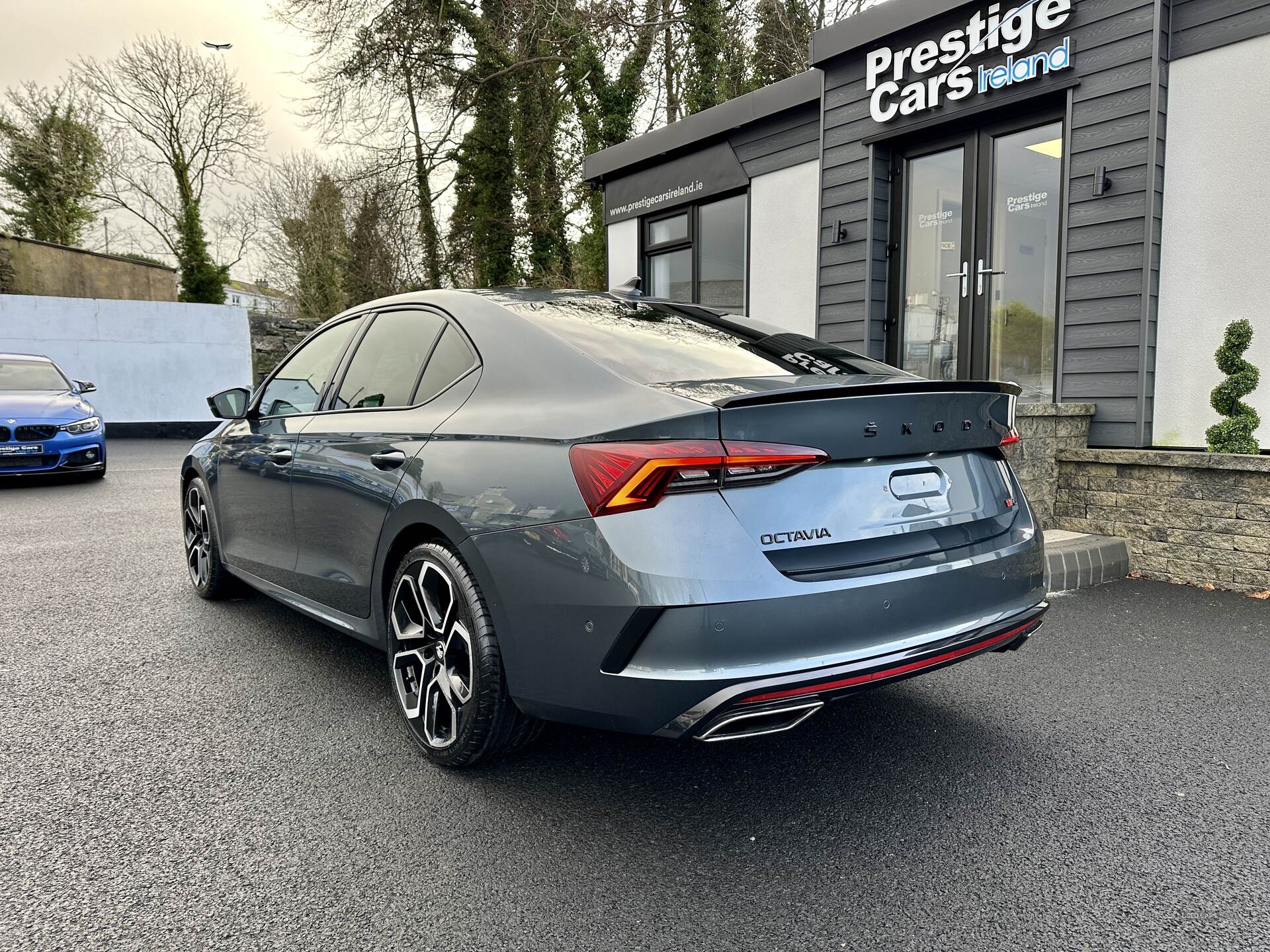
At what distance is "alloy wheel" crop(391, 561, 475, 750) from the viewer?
2525 mm

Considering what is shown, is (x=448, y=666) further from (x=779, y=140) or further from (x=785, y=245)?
(x=779, y=140)

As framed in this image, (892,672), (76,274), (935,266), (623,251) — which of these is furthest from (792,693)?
(76,274)

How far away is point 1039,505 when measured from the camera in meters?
5.98

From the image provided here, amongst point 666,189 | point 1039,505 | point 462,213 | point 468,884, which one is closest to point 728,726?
point 468,884

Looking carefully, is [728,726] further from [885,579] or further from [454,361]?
[454,361]

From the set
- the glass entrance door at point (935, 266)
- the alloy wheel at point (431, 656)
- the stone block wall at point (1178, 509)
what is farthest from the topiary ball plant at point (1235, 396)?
the alloy wheel at point (431, 656)

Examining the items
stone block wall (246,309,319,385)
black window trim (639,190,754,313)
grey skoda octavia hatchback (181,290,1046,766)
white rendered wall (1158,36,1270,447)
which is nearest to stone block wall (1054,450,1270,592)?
white rendered wall (1158,36,1270,447)

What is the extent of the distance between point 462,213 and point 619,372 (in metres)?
22.0

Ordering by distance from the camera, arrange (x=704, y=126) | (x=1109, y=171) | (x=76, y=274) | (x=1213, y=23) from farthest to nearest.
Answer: (x=76, y=274) → (x=704, y=126) → (x=1109, y=171) → (x=1213, y=23)

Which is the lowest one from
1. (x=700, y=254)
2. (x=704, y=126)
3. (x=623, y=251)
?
(x=700, y=254)

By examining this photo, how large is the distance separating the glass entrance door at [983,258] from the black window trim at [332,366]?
16.2 ft

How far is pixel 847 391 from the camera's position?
221cm

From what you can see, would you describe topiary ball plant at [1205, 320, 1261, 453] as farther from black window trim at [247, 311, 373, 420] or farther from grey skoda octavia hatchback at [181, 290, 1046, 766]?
black window trim at [247, 311, 373, 420]

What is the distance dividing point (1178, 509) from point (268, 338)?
19.2 m
